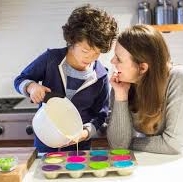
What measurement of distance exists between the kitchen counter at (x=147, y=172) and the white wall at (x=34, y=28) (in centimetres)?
134

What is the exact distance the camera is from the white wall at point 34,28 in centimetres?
246

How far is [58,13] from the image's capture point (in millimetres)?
2473

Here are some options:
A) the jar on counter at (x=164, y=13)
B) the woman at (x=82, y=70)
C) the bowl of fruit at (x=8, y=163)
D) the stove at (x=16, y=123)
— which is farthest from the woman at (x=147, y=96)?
the jar on counter at (x=164, y=13)

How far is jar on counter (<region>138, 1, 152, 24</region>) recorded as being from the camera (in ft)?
7.63

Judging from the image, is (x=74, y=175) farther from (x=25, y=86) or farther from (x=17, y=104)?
(x=17, y=104)

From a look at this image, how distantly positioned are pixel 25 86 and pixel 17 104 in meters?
0.85


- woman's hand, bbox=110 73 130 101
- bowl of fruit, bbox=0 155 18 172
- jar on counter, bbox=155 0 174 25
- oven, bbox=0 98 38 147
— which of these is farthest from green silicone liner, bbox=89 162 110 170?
jar on counter, bbox=155 0 174 25

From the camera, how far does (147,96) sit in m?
1.39

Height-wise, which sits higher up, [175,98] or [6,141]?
[175,98]

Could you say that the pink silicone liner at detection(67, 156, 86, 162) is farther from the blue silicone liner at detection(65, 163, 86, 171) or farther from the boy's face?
the boy's face

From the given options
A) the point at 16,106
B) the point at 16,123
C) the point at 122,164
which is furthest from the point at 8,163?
the point at 16,106

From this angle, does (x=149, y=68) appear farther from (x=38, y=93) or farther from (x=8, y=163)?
(x=8, y=163)

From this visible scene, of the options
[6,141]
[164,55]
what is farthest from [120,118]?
[6,141]

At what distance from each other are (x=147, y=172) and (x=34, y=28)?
63.4 inches
